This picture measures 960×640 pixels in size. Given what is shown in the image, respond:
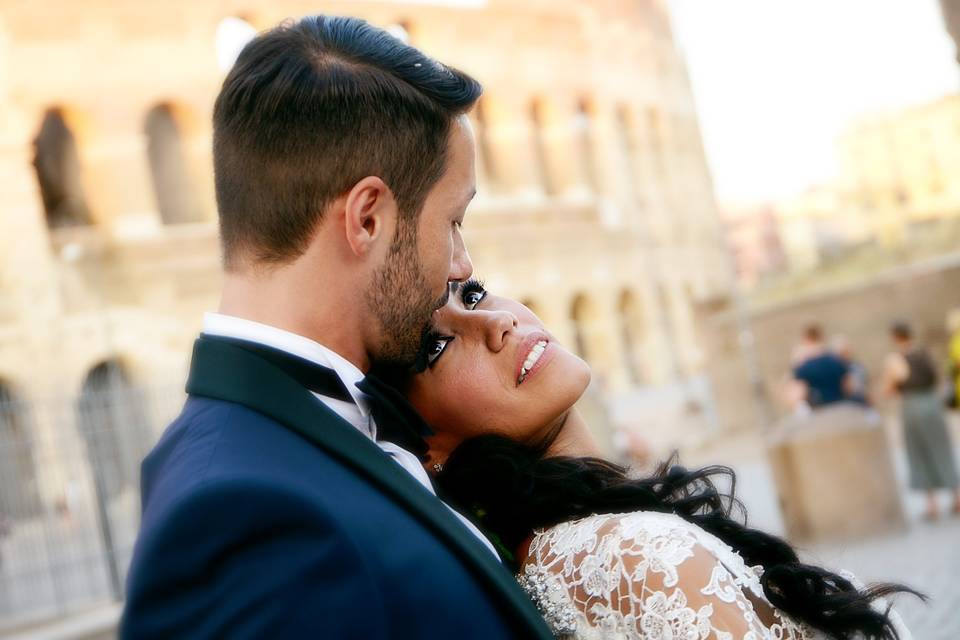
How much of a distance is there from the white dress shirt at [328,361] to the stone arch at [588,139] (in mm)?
34345

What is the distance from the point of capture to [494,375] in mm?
2521

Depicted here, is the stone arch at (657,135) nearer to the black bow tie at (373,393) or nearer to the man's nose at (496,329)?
the man's nose at (496,329)

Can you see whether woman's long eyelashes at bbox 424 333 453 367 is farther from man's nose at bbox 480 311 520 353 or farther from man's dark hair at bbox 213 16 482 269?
man's dark hair at bbox 213 16 482 269

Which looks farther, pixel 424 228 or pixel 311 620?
pixel 424 228

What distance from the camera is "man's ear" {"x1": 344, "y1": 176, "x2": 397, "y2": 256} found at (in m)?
1.73

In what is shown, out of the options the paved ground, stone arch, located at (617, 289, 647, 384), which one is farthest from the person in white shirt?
stone arch, located at (617, 289, 647, 384)

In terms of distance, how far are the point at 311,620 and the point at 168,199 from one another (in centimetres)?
2729

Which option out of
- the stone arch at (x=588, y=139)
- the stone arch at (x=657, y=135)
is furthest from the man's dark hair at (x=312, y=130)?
the stone arch at (x=657, y=135)

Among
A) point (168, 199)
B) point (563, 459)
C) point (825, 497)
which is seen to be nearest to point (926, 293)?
point (825, 497)

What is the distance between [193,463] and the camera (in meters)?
1.53

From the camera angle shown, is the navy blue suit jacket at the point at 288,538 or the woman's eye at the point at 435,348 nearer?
the navy blue suit jacket at the point at 288,538

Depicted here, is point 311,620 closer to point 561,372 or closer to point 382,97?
point 382,97

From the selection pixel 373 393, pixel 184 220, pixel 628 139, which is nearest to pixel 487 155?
pixel 628 139

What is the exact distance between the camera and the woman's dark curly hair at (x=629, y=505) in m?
2.23
